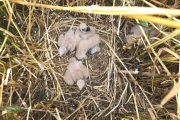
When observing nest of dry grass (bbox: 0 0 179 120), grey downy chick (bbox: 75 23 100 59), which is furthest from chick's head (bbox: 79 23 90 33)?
nest of dry grass (bbox: 0 0 179 120)

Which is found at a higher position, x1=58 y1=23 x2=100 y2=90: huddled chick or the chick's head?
the chick's head

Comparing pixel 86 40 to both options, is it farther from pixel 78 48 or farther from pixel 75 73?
pixel 75 73

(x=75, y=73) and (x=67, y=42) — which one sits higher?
(x=67, y=42)

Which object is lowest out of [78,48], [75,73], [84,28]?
[75,73]

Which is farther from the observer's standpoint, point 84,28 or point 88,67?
point 88,67

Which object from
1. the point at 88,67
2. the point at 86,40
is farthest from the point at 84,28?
the point at 88,67

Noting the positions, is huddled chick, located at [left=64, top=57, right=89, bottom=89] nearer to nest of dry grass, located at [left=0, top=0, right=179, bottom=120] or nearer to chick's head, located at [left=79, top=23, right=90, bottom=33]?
nest of dry grass, located at [left=0, top=0, right=179, bottom=120]

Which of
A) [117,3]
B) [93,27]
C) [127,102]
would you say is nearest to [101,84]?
[127,102]
